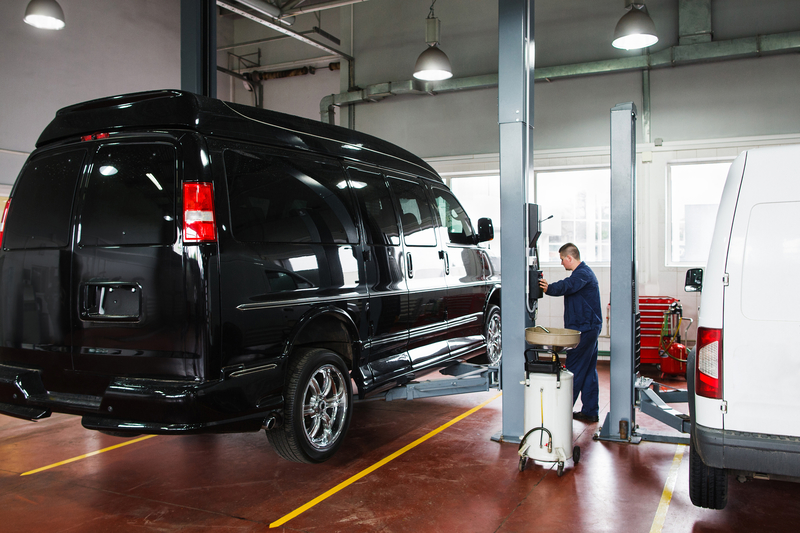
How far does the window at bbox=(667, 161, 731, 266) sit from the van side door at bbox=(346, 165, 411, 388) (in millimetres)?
5879

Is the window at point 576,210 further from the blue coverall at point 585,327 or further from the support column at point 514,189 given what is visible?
the support column at point 514,189

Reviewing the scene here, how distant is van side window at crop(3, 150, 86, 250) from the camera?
144 inches

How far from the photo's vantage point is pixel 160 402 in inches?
128

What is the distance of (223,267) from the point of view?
3.40 m

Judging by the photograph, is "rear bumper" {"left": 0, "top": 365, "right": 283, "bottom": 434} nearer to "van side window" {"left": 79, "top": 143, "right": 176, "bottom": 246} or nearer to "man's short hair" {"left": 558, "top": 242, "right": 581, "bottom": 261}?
"van side window" {"left": 79, "top": 143, "right": 176, "bottom": 246}

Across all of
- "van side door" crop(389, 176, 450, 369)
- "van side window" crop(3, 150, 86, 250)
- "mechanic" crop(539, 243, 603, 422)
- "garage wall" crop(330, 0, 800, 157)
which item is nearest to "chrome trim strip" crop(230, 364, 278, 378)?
"van side window" crop(3, 150, 86, 250)

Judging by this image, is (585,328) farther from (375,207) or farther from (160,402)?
(160,402)

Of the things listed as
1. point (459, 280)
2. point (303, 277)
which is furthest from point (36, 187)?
point (459, 280)

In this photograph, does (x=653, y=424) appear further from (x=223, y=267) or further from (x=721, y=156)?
(x=721, y=156)

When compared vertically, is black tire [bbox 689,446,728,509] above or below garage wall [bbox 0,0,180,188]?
below

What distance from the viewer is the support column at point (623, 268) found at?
4848mm

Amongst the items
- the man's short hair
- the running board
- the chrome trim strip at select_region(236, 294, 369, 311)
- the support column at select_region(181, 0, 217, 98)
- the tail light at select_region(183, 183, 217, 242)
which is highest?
the support column at select_region(181, 0, 217, 98)

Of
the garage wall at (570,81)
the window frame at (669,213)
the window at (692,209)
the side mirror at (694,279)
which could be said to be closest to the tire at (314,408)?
the side mirror at (694,279)

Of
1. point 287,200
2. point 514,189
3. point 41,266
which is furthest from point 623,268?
point 41,266
